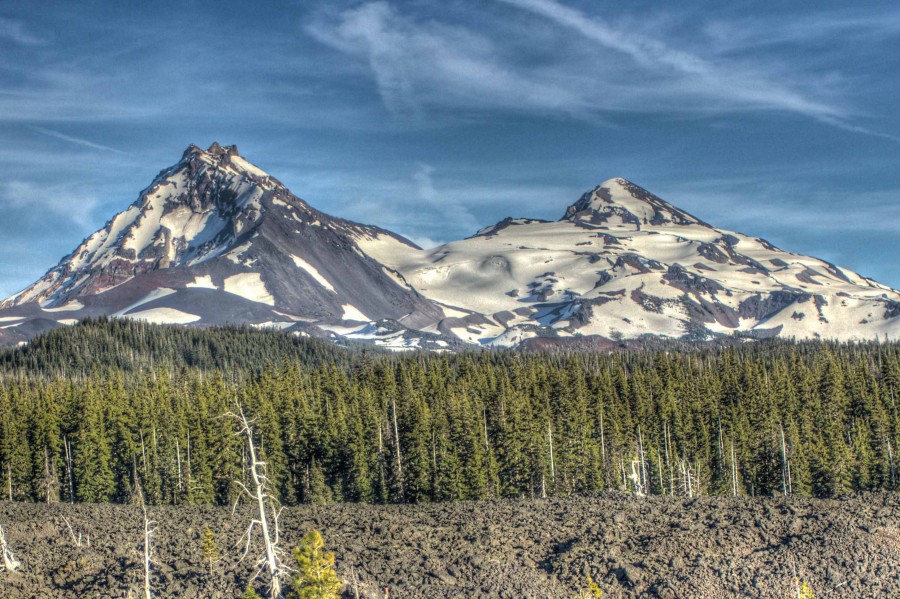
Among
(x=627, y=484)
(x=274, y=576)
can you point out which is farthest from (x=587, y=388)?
(x=274, y=576)

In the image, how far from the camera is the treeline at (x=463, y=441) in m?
69.9

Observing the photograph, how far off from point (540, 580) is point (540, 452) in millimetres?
36080

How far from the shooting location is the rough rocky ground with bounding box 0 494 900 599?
32.2 meters

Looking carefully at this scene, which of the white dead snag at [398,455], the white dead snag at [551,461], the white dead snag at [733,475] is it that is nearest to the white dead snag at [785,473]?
the white dead snag at [733,475]

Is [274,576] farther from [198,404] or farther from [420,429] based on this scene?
[198,404]

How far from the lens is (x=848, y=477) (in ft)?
230

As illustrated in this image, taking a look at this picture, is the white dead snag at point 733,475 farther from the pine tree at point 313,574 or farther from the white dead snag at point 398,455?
the pine tree at point 313,574

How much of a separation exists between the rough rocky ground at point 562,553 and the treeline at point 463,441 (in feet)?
73.7

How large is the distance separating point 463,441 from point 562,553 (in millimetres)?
32162

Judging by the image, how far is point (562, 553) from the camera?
118ft

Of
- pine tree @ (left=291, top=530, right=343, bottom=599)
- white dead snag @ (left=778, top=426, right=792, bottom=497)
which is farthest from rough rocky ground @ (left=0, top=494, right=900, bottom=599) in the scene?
white dead snag @ (left=778, top=426, right=792, bottom=497)

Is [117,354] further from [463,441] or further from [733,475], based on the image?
[733,475]

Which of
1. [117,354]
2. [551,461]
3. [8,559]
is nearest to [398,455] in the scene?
[551,461]

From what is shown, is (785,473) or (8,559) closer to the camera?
(8,559)
